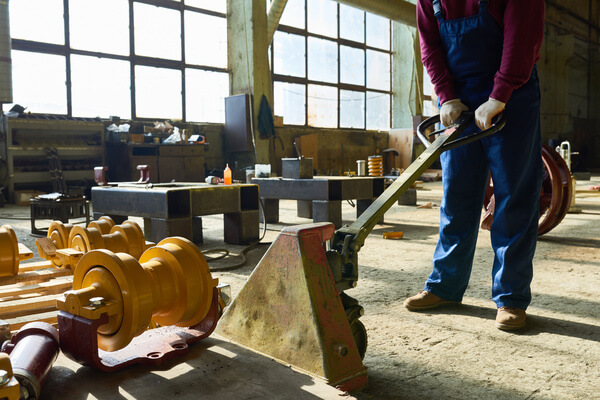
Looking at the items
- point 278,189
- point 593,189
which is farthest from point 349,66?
point 278,189

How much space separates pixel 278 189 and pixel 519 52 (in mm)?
3186

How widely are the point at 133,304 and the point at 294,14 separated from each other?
10.9 metres

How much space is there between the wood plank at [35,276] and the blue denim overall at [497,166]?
1.67 m

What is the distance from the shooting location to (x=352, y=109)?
41.8ft

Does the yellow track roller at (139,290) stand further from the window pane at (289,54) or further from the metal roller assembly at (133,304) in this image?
the window pane at (289,54)

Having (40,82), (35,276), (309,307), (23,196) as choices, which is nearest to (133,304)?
(309,307)

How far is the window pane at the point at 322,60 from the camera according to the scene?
11.5 meters

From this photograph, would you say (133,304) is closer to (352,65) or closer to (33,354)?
(33,354)

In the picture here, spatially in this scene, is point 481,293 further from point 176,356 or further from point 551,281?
point 176,356

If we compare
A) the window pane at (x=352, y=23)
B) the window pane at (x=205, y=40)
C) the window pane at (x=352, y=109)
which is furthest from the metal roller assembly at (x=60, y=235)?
the window pane at (x=352, y=23)

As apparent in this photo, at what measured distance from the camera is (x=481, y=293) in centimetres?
244

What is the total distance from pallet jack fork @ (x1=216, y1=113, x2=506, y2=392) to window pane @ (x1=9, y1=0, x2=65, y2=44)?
776 cm

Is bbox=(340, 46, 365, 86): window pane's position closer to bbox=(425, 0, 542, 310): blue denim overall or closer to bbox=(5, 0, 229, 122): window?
bbox=(5, 0, 229, 122): window

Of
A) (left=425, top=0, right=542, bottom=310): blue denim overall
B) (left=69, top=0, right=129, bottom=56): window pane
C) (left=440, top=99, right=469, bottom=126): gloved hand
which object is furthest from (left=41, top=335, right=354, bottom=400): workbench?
(left=69, top=0, right=129, bottom=56): window pane
